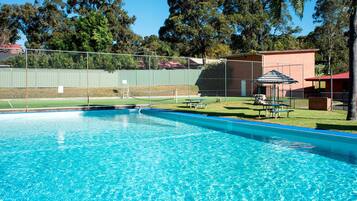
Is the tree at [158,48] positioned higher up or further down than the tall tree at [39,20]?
further down

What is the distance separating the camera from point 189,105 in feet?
67.0

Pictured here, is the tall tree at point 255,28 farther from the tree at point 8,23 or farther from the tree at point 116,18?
the tree at point 8,23

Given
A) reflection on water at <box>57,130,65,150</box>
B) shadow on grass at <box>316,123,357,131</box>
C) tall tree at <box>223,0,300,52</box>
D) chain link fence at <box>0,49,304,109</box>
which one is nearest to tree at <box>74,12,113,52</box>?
chain link fence at <box>0,49,304,109</box>

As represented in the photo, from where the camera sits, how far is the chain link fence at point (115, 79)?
25594 mm

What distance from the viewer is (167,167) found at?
24.7 feet

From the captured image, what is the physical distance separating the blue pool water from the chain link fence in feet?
34.4

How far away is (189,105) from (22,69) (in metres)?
14.0

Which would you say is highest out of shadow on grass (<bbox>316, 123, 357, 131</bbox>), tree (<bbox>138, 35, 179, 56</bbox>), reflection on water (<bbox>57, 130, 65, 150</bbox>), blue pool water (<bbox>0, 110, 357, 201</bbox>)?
tree (<bbox>138, 35, 179, 56</bbox>)

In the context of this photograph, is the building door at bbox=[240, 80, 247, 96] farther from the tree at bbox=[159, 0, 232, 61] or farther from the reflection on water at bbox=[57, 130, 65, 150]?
the reflection on water at bbox=[57, 130, 65, 150]

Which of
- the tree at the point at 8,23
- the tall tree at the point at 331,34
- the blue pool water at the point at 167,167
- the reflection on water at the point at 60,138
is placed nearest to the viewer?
the blue pool water at the point at 167,167

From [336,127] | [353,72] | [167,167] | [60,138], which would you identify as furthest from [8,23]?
[167,167]

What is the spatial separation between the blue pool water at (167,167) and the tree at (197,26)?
34.4 metres

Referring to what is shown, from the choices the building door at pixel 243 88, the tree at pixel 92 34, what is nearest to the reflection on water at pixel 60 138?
the building door at pixel 243 88

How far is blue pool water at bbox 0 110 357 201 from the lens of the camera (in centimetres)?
581
